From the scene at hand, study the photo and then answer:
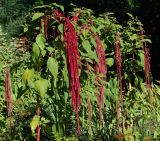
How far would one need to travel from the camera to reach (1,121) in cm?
639

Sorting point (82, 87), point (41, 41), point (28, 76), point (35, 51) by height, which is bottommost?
point (82, 87)

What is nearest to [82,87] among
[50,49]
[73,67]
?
[50,49]

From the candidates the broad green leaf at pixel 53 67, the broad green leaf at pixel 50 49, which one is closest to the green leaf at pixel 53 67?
the broad green leaf at pixel 53 67

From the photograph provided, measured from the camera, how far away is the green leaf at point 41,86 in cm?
463

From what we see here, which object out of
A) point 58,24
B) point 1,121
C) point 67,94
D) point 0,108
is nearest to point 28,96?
point 0,108

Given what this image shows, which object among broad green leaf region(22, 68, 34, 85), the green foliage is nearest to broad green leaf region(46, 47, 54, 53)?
the green foliage

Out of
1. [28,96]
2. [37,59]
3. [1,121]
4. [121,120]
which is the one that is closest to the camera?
[37,59]

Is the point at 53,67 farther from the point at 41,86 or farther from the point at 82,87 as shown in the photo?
the point at 82,87

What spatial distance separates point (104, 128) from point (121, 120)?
483mm

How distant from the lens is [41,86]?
4.66 meters

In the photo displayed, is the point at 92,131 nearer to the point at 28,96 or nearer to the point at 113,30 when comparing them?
the point at 113,30

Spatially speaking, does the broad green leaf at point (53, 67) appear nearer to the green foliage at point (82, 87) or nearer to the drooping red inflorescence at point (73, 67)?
the green foliage at point (82, 87)

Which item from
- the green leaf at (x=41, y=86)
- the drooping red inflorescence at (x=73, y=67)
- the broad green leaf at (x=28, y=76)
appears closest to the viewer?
the drooping red inflorescence at (x=73, y=67)

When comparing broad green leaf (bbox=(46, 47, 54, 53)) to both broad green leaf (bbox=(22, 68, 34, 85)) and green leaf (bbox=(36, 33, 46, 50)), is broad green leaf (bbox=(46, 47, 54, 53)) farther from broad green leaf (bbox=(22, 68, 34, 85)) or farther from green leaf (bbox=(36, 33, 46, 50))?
broad green leaf (bbox=(22, 68, 34, 85))
